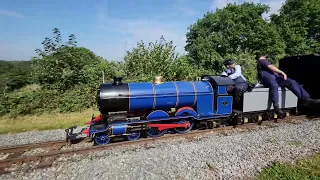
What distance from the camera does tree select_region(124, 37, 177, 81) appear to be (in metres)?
13.9

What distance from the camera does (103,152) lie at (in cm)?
627

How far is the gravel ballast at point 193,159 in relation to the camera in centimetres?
495

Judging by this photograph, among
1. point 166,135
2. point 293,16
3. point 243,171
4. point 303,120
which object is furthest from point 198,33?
point 243,171

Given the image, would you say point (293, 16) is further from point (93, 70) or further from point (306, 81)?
point (93, 70)

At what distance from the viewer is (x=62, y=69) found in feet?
42.3

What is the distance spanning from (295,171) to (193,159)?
222cm

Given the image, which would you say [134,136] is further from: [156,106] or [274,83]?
[274,83]

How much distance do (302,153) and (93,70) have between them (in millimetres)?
11163

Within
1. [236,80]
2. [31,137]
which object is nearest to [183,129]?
[236,80]

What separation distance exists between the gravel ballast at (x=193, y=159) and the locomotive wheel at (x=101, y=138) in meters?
0.64

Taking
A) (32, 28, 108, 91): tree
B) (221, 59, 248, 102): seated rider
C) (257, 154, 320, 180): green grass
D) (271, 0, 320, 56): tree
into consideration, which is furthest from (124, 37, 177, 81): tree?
(271, 0, 320, 56): tree

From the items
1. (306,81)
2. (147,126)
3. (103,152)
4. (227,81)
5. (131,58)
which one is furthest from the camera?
(131,58)

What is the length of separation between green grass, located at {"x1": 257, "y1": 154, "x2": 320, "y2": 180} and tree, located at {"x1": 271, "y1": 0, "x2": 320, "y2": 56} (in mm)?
29787

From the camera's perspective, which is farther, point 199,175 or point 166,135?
point 166,135
